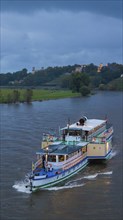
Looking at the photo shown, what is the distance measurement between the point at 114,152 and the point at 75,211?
914 inches

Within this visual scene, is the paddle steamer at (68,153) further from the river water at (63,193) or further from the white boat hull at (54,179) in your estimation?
the river water at (63,193)

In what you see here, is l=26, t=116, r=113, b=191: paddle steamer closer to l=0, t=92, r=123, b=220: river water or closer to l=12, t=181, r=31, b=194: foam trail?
l=12, t=181, r=31, b=194: foam trail

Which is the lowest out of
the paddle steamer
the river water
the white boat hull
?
the river water

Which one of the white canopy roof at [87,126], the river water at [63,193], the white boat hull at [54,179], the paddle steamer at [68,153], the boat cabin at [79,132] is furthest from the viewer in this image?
the white canopy roof at [87,126]

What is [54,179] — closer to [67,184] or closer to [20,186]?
[67,184]

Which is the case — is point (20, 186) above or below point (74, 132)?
below

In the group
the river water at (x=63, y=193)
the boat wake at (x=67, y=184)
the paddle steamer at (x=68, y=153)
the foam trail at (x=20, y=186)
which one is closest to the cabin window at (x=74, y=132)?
the paddle steamer at (x=68, y=153)

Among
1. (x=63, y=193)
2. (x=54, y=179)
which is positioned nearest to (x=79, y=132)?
(x=54, y=179)

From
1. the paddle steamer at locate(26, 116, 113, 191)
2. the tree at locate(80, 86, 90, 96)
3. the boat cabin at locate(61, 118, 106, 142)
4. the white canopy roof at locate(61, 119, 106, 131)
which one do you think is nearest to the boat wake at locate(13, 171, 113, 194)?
the paddle steamer at locate(26, 116, 113, 191)

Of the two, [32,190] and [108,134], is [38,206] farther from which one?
[108,134]

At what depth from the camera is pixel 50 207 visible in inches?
1469

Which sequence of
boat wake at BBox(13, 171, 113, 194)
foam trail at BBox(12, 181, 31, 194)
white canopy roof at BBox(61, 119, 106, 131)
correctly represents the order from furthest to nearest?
white canopy roof at BBox(61, 119, 106, 131)
boat wake at BBox(13, 171, 113, 194)
foam trail at BBox(12, 181, 31, 194)

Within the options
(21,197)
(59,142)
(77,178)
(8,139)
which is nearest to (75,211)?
(21,197)

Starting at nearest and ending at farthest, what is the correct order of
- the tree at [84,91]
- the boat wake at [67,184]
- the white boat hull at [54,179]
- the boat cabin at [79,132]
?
the white boat hull at [54,179] < the boat wake at [67,184] < the boat cabin at [79,132] < the tree at [84,91]
